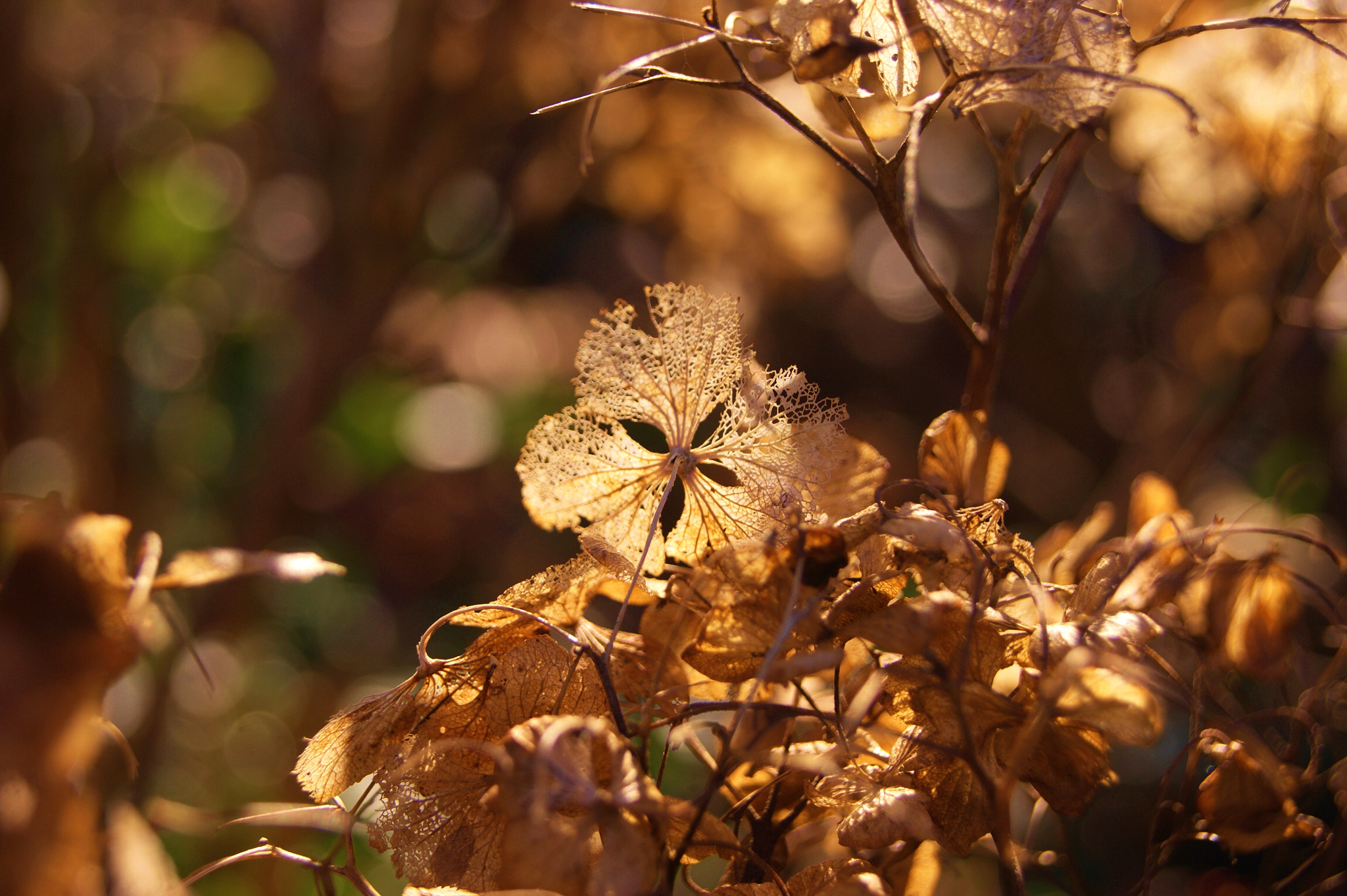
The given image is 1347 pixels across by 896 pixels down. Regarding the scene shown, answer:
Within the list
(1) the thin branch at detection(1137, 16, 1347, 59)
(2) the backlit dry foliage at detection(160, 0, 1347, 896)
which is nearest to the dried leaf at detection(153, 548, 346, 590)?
(2) the backlit dry foliage at detection(160, 0, 1347, 896)

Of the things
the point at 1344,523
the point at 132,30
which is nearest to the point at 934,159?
→ the point at 1344,523

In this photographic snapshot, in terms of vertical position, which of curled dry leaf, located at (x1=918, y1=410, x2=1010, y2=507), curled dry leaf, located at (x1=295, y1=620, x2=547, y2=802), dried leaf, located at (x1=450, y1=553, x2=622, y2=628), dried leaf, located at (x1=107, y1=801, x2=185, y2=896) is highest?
curled dry leaf, located at (x1=918, y1=410, x2=1010, y2=507)

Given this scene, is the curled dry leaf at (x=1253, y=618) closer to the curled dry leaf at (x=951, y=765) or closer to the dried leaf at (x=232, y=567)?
the curled dry leaf at (x=951, y=765)

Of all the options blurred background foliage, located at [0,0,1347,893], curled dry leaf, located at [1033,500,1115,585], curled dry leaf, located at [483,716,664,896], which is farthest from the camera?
blurred background foliage, located at [0,0,1347,893]

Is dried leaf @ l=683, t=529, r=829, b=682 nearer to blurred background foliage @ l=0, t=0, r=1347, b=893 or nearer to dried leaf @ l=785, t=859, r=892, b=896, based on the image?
dried leaf @ l=785, t=859, r=892, b=896

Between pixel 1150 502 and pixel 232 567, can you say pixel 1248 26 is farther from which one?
pixel 232 567

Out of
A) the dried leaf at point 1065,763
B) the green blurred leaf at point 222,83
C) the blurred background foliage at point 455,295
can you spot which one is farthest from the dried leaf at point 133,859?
the green blurred leaf at point 222,83

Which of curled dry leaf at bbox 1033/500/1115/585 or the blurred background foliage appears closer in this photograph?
curled dry leaf at bbox 1033/500/1115/585
